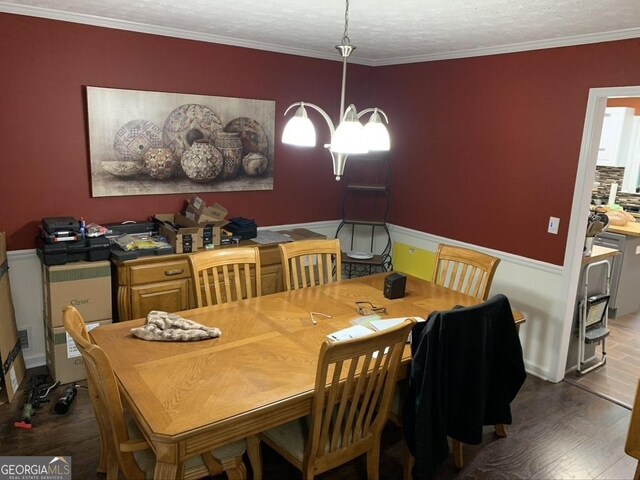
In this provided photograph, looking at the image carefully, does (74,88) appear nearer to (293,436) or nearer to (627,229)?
(293,436)

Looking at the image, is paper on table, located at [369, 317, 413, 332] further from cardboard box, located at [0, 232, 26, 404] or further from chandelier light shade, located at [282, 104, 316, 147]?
cardboard box, located at [0, 232, 26, 404]

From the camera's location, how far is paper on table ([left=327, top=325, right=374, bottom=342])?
226 centimetres

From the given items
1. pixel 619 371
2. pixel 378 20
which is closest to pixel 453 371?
pixel 378 20

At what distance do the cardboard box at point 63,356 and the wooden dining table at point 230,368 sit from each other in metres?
1.07

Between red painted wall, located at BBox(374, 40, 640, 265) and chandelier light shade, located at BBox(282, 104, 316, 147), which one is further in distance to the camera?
red painted wall, located at BBox(374, 40, 640, 265)

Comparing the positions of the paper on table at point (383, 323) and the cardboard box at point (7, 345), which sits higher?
the paper on table at point (383, 323)

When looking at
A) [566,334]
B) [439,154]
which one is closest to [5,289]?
[439,154]

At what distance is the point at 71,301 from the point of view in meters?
3.10

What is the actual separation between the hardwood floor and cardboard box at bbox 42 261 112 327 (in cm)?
332

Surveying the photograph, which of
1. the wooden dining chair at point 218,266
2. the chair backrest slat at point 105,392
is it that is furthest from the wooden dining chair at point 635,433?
the chair backrest slat at point 105,392

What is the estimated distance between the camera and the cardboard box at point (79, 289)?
10.0 ft

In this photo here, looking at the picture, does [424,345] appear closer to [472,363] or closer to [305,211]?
[472,363]

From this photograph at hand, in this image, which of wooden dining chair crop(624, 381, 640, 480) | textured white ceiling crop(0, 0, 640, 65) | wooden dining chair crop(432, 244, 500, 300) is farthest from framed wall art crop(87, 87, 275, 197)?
wooden dining chair crop(624, 381, 640, 480)

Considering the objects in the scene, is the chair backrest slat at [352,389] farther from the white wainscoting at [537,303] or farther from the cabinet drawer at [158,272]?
the white wainscoting at [537,303]
